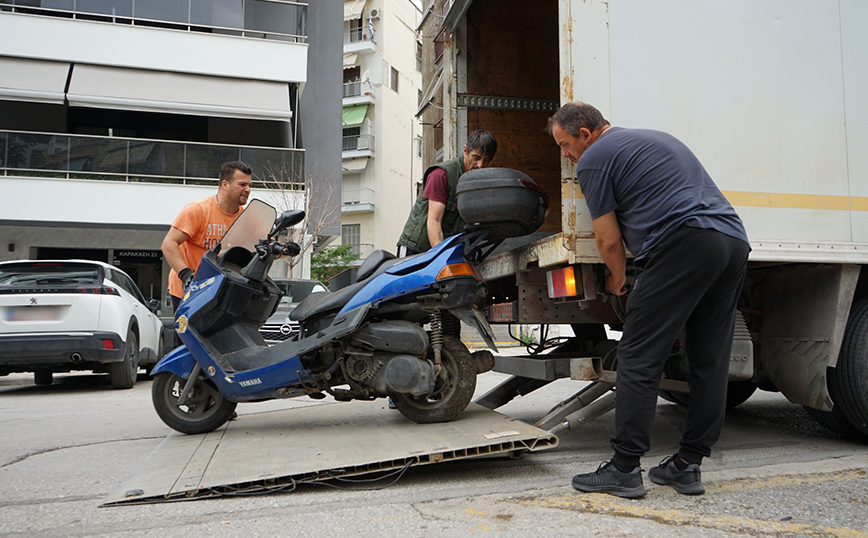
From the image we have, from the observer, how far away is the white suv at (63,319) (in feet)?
23.9

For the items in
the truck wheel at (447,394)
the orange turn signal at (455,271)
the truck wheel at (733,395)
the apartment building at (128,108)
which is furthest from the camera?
the apartment building at (128,108)

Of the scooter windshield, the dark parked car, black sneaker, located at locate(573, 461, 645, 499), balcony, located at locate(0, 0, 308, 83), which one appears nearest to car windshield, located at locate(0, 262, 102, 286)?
the dark parked car

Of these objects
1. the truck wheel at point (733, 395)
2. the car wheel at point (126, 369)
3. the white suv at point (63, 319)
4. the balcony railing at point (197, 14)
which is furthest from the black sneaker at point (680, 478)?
the balcony railing at point (197, 14)

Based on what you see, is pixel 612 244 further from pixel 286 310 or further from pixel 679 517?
pixel 286 310

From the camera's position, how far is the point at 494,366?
14.4 feet

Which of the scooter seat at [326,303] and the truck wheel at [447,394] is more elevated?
the scooter seat at [326,303]

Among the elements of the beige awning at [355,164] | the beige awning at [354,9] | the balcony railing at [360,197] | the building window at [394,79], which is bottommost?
the balcony railing at [360,197]

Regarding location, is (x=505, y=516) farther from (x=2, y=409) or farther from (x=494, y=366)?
(x=2, y=409)

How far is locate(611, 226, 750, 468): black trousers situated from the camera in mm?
2828

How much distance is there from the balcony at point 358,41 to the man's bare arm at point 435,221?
3485 centimetres

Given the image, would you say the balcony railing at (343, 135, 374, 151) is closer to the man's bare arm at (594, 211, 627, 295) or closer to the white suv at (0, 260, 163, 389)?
the white suv at (0, 260, 163, 389)

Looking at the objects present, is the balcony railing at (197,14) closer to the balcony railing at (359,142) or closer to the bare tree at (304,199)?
the bare tree at (304,199)

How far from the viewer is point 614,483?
2.85 metres

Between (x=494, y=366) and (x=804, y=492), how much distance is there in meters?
1.90
